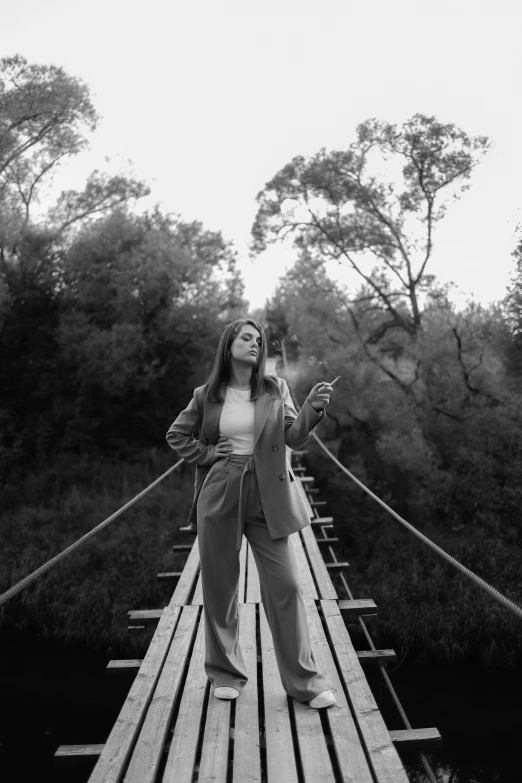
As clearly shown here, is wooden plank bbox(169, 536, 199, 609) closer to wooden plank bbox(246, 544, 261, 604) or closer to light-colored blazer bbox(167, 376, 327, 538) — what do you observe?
wooden plank bbox(246, 544, 261, 604)

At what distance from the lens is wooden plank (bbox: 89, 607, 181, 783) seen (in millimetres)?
2408

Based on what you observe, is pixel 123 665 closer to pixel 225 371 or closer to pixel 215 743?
pixel 215 743

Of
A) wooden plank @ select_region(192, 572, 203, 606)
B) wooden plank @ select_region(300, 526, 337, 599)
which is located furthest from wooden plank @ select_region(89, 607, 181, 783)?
wooden plank @ select_region(300, 526, 337, 599)

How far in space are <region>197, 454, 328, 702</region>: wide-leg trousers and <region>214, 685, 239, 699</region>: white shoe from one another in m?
0.16

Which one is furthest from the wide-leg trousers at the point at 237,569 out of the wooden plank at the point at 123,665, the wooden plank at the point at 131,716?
the wooden plank at the point at 123,665

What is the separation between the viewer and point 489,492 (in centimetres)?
1249

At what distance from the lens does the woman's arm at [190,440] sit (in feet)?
9.07

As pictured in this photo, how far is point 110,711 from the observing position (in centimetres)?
822

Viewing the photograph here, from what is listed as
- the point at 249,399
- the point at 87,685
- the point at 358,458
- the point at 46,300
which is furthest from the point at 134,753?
the point at 46,300

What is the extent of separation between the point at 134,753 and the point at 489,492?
1076 cm

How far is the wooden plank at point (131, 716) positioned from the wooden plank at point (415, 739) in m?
0.88

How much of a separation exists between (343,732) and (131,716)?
74 centimetres

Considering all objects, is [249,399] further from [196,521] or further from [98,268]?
[98,268]

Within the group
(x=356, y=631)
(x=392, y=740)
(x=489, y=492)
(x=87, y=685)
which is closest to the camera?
(x=392, y=740)
